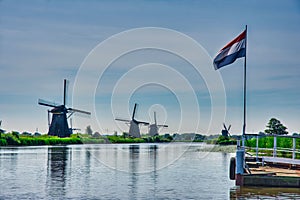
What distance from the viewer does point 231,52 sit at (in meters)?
25.8

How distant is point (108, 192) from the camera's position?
23.3 meters

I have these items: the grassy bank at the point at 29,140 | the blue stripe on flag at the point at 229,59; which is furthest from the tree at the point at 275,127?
the blue stripe on flag at the point at 229,59

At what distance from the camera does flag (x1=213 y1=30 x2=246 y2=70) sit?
83.3 ft

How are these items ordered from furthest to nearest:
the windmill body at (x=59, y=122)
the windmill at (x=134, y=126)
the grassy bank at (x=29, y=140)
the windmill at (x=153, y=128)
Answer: the windmill at (x=153, y=128) < the windmill at (x=134, y=126) < the windmill body at (x=59, y=122) < the grassy bank at (x=29, y=140)

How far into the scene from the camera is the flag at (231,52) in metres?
25.4

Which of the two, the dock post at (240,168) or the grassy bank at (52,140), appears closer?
the dock post at (240,168)

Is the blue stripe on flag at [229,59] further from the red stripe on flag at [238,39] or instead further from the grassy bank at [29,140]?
the grassy bank at [29,140]

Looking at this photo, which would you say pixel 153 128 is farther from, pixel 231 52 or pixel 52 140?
pixel 231 52

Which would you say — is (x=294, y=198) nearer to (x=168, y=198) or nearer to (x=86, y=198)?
(x=168, y=198)

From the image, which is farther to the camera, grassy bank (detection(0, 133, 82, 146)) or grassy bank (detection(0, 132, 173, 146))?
grassy bank (detection(0, 132, 173, 146))

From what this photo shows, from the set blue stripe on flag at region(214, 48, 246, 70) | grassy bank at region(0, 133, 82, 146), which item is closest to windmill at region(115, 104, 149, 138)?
grassy bank at region(0, 133, 82, 146)

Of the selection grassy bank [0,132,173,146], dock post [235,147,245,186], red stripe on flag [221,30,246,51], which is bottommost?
grassy bank [0,132,173,146]

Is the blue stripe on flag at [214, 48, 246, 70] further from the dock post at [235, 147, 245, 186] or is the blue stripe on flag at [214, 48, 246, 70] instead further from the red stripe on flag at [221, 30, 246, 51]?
the dock post at [235, 147, 245, 186]

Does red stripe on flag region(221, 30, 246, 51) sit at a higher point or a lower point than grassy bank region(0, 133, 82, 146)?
higher
